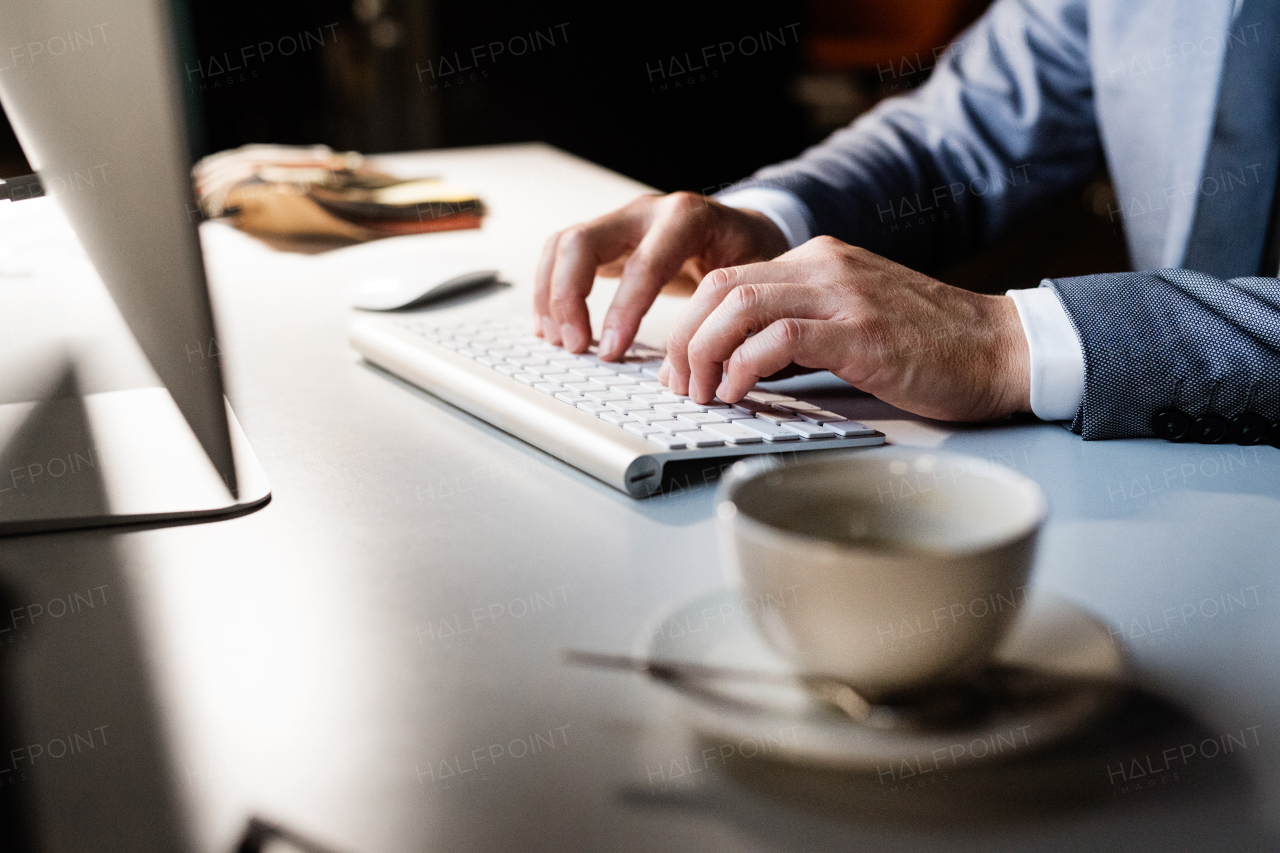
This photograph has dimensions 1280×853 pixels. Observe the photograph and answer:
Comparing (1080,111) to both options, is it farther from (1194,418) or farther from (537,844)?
(537,844)

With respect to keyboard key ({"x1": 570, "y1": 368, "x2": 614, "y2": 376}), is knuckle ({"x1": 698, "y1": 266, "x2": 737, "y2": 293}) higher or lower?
higher

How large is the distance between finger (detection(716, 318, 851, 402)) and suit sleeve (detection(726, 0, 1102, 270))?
508 millimetres

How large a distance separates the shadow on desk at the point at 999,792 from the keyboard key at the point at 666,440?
242 mm

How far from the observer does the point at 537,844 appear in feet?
1.00

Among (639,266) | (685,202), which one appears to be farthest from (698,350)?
(685,202)

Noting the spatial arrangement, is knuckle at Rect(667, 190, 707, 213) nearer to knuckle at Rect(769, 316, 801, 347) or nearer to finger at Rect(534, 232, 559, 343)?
finger at Rect(534, 232, 559, 343)

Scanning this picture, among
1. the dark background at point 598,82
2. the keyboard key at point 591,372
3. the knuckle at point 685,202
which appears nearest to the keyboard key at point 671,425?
the keyboard key at point 591,372

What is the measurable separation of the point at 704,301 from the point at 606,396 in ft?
0.29

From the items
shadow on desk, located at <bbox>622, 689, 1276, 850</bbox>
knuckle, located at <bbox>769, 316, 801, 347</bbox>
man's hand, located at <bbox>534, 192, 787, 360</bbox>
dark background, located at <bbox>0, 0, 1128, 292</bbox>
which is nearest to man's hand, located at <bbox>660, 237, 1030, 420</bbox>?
knuckle, located at <bbox>769, 316, 801, 347</bbox>

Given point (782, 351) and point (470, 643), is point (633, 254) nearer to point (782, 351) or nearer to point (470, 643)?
point (782, 351)

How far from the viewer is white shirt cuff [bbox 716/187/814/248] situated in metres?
1.00

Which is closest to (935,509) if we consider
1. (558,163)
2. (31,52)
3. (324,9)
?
(31,52)

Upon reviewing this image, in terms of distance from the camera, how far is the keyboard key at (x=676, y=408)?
62cm

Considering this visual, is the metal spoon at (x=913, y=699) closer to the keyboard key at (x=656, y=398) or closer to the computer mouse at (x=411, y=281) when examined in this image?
the keyboard key at (x=656, y=398)
